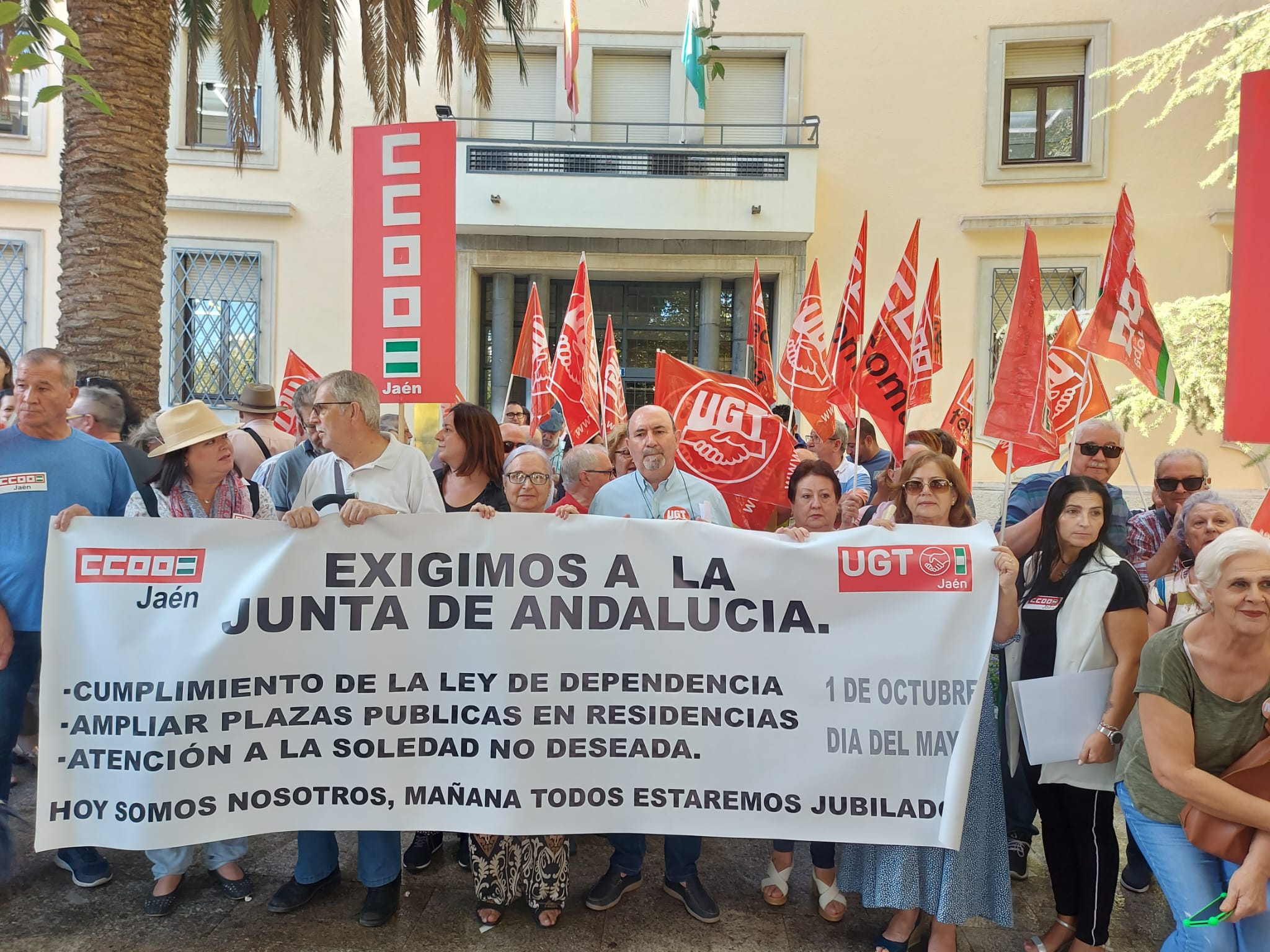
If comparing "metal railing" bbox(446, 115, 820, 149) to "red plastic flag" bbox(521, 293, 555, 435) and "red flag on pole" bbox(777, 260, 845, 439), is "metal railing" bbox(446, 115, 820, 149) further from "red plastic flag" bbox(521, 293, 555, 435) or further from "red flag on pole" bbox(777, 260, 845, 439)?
"red flag on pole" bbox(777, 260, 845, 439)

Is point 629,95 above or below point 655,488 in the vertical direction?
above

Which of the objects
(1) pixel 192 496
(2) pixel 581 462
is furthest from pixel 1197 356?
(1) pixel 192 496

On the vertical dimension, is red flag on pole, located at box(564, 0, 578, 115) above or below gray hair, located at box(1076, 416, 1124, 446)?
above

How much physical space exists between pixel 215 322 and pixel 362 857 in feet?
40.1

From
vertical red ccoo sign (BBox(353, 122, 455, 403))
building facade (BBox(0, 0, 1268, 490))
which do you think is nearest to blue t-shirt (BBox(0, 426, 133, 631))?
vertical red ccoo sign (BBox(353, 122, 455, 403))

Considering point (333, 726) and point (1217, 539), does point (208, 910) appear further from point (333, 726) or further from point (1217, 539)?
point (1217, 539)

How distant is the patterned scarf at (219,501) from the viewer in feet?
10.7

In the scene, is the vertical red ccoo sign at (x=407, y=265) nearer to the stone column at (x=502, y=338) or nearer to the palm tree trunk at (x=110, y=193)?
the palm tree trunk at (x=110, y=193)

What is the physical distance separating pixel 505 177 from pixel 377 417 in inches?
392

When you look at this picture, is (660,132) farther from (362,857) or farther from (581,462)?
(362,857)

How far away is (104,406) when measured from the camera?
4.09 metres

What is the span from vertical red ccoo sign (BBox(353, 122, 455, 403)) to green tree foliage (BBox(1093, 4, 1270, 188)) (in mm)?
8664

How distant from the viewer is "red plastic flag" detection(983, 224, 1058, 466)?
178 inches

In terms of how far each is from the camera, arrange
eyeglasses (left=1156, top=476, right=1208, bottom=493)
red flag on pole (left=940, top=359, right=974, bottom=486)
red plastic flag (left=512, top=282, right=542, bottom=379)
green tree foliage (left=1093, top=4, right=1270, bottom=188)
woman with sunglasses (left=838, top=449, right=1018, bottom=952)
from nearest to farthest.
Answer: woman with sunglasses (left=838, top=449, right=1018, bottom=952) < eyeglasses (left=1156, top=476, right=1208, bottom=493) < red plastic flag (left=512, top=282, right=542, bottom=379) < red flag on pole (left=940, top=359, right=974, bottom=486) < green tree foliage (left=1093, top=4, right=1270, bottom=188)
